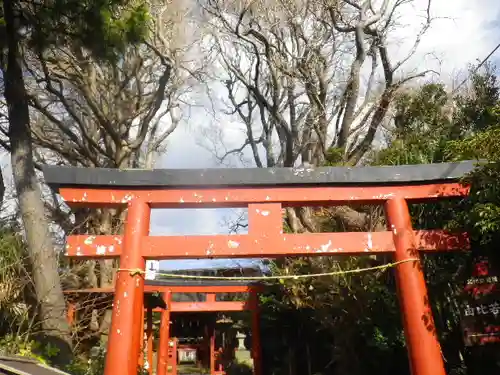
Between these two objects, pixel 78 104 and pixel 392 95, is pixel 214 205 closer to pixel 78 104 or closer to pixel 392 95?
pixel 392 95

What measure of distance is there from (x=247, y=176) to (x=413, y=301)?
90.3 inches

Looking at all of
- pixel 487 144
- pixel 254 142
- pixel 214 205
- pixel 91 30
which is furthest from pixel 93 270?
pixel 487 144

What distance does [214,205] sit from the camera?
17.9 ft

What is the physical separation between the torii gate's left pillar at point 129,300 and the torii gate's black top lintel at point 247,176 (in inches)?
12.7

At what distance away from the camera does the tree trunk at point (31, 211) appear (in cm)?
693

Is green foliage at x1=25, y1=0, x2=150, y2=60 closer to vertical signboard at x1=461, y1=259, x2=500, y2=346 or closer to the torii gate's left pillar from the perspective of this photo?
the torii gate's left pillar

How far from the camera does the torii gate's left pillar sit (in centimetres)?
466

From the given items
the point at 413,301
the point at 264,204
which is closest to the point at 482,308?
the point at 413,301

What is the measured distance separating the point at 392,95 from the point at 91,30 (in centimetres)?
700

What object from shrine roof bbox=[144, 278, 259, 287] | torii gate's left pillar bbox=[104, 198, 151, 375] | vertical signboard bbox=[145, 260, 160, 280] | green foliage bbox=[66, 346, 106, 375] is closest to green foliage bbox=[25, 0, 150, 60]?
torii gate's left pillar bbox=[104, 198, 151, 375]

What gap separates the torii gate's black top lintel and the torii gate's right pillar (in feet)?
1.19

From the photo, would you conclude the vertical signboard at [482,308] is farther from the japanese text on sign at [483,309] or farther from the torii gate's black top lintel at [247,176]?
the torii gate's black top lintel at [247,176]

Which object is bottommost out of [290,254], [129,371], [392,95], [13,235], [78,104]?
[129,371]

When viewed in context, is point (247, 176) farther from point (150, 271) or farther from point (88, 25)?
point (88, 25)
